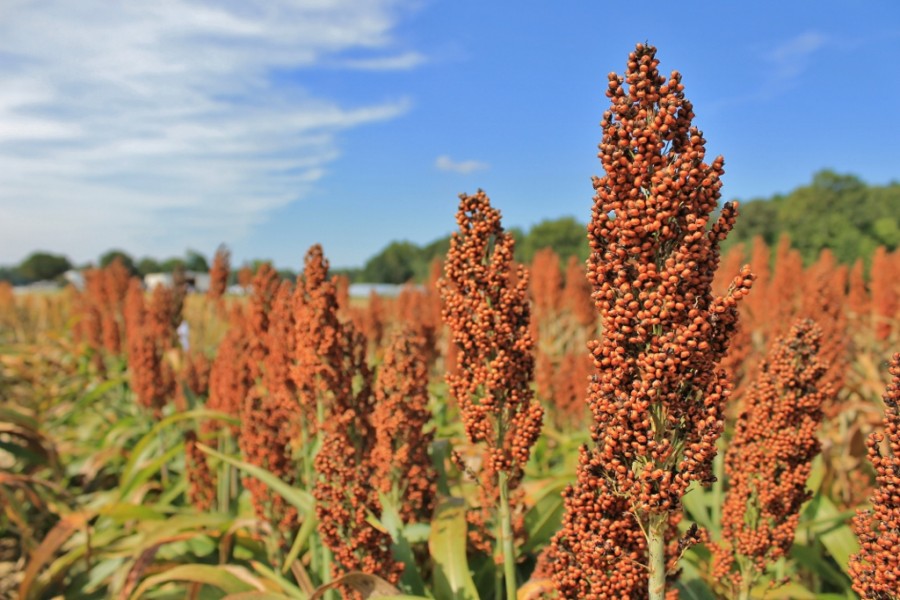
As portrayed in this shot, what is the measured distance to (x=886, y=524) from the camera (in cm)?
193

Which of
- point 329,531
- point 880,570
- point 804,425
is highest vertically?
point 804,425

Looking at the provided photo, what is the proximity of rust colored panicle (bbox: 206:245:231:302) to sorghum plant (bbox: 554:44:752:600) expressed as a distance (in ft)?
25.2

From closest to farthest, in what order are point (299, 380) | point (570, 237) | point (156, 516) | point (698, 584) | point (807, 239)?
point (698, 584)
point (299, 380)
point (156, 516)
point (807, 239)
point (570, 237)

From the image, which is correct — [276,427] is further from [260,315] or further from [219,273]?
[219,273]

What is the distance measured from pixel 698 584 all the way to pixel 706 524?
1.43 m

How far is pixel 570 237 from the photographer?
85.0 metres

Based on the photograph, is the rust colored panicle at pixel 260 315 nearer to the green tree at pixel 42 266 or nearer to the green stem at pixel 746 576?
the green stem at pixel 746 576

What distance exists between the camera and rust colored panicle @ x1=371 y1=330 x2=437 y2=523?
3.78 meters

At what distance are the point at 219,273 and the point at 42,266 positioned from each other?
17826 centimetres

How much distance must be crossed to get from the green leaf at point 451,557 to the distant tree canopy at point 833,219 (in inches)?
1756

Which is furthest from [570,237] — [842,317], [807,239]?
[842,317]

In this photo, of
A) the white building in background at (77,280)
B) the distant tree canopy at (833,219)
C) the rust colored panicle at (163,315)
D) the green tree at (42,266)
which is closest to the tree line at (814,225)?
the distant tree canopy at (833,219)

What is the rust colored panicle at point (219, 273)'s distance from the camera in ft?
28.6

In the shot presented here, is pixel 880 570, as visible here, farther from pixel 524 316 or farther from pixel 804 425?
pixel 524 316
